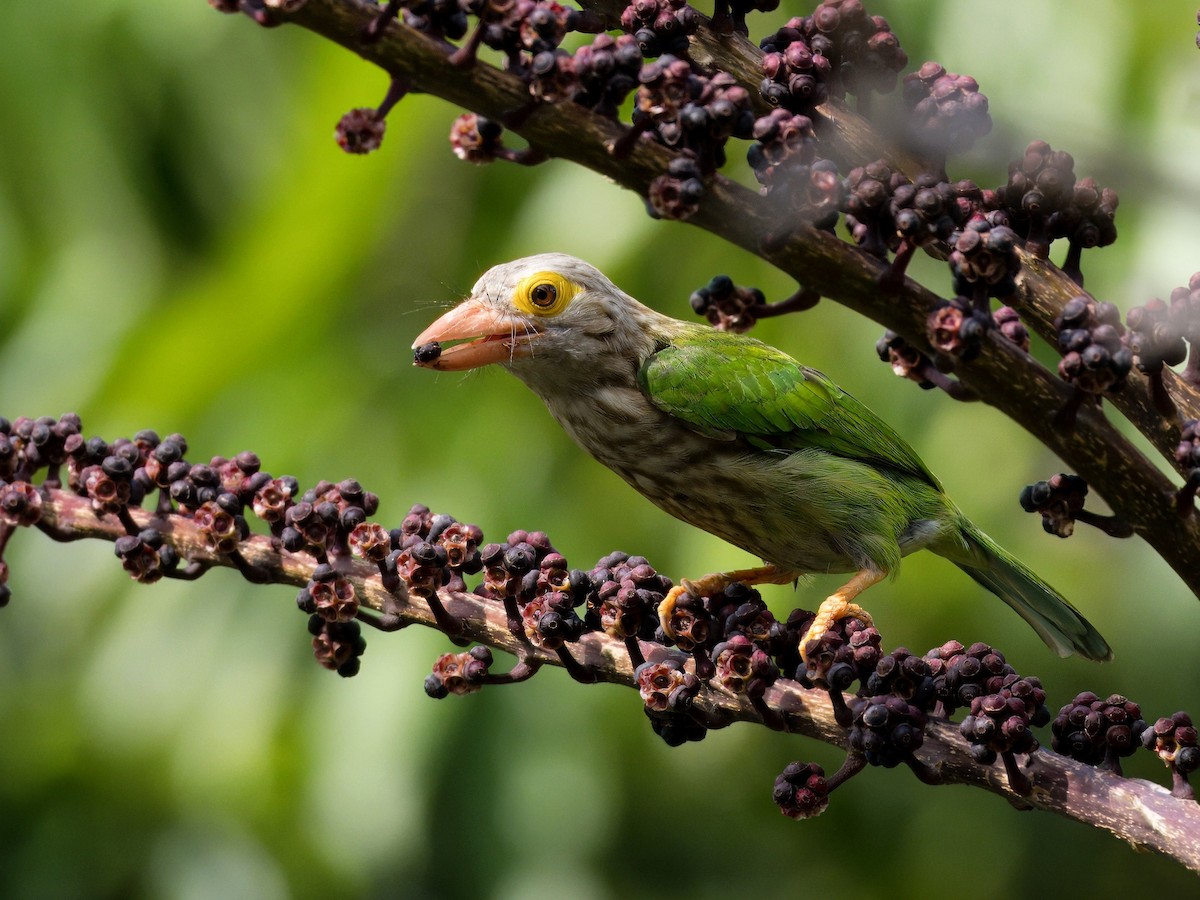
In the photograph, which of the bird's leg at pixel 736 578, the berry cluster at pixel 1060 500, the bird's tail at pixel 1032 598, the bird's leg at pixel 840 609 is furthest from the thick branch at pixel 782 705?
the bird's tail at pixel 1032 598

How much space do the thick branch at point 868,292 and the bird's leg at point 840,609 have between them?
613 millimetres

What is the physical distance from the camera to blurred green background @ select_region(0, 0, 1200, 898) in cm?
563

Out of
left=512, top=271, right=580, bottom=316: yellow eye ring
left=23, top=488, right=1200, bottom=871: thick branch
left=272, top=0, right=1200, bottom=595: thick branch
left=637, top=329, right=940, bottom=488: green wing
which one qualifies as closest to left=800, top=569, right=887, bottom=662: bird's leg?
left=23, top=488, right=1200, bottom=871: thick branch

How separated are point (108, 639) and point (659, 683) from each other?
465cm

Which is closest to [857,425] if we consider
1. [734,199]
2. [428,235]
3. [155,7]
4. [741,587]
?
[741,587]

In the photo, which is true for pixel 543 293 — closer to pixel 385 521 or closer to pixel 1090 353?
pixel 1090 353

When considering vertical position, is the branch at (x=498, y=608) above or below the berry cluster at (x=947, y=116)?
below

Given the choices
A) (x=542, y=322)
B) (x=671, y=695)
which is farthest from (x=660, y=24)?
(x=542, y=322)

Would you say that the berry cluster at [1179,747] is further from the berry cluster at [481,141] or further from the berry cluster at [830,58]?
the berry cluster at [481,141]

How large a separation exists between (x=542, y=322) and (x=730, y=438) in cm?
55

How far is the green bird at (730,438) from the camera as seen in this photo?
11.0 ft

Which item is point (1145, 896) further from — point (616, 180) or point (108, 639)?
point (616, 180)

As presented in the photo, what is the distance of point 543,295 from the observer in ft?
10.8

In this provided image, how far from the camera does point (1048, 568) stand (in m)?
5.93
